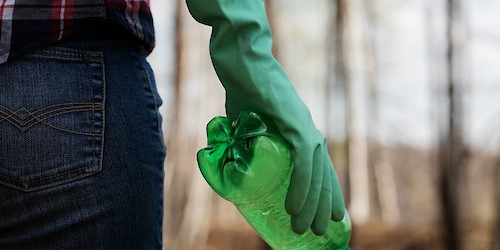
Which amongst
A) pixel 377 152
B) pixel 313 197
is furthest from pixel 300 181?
pixel 377 152

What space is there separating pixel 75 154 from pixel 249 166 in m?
0.31

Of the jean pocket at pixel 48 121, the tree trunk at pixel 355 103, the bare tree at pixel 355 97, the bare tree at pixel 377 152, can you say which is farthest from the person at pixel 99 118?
the bare tree at pixel 377 152

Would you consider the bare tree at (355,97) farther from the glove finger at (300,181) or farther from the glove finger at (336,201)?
the glove finger at (300,181)

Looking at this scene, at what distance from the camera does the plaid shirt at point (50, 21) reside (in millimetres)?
1221

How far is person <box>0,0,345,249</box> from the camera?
3.92 feet

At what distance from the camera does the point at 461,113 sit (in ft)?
33.3

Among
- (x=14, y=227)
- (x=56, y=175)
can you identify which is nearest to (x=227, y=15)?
(x=56, y=175)

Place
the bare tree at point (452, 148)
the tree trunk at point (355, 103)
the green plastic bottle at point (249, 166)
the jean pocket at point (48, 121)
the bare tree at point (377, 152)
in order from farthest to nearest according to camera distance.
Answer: the bare tree at point (377, 152) < the tree trunk at point (355, 103) < the bare tree at point (452, 148) < the green plastic bottle at point (249, 166) < the jean pocket at point (48, 121)

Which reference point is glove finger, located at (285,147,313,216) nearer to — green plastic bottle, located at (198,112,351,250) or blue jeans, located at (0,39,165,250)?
green plastic bottle, located at (198,112,351,250)

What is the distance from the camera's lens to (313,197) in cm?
132

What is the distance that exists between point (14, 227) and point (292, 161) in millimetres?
484

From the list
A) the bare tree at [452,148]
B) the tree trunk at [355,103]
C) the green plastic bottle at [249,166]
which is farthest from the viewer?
the tree trunk at [355,103]

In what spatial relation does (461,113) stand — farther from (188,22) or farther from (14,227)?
(14,227)

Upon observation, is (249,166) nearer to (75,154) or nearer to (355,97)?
(75,154)
